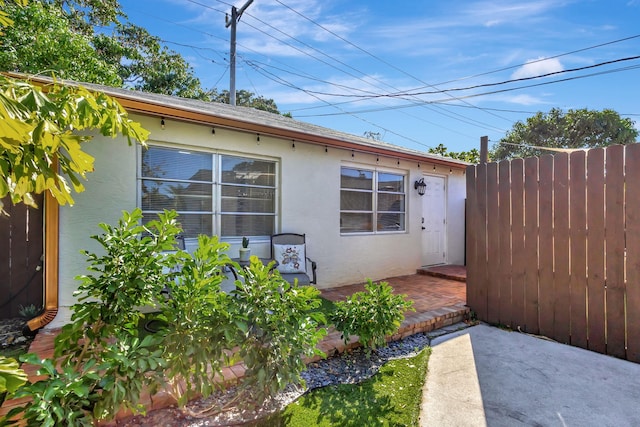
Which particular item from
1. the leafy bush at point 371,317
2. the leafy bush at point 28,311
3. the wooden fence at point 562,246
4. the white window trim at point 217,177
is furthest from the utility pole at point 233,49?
the leafy bush at point 371,317

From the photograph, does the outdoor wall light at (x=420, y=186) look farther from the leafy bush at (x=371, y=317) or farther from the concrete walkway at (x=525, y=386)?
the leafy bush at (x=371, y=317)

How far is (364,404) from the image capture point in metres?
2.63

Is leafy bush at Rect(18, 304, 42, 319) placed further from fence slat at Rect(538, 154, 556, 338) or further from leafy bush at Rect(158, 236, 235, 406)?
fence slat at Rect(538, 154, 556, 338)

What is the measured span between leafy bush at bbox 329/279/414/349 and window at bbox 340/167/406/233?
3400mm

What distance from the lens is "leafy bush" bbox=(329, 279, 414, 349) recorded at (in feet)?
10.9

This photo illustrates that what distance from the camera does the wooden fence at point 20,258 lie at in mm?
4234

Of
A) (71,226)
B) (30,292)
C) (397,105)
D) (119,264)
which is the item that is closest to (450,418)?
(119,264)

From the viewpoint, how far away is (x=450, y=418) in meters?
2.48

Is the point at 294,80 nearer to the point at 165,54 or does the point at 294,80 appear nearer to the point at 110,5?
the point at 165,54

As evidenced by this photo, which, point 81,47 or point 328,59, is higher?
point 328,59

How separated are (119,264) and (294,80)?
14.1m

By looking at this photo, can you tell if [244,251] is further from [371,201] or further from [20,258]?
[371,201]

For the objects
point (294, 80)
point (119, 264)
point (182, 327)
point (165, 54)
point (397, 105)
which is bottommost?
point (182, 327)

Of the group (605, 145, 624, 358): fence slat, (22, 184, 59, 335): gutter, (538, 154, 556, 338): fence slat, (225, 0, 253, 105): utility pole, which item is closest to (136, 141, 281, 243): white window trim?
(22, 184, 59, 335): gutter
